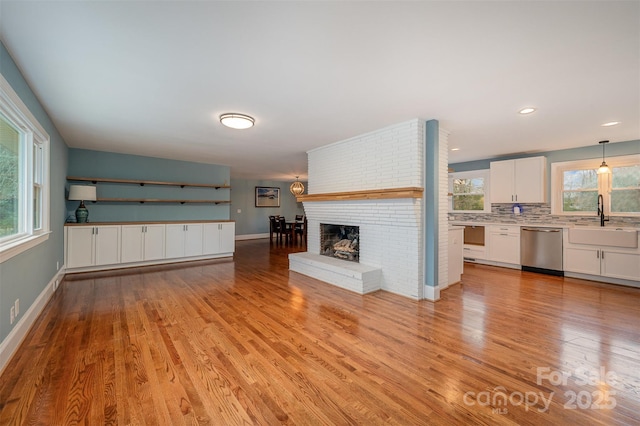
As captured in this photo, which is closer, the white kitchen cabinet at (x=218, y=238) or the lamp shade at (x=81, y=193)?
the lamp shade at (x=81, y=193)

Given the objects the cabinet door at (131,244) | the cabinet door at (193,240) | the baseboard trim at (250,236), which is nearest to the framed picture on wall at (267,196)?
the baseboard trim at (250,236)

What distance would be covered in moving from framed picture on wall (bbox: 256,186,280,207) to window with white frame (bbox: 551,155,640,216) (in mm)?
8645

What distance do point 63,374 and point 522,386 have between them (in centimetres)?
319

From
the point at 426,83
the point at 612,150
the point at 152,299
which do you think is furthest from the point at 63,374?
the point at 612,150

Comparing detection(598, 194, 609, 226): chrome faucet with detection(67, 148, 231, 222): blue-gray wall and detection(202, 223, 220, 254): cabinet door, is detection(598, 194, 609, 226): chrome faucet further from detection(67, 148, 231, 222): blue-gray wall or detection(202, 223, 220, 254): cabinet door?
detection(67, 148, 231, 222): blue-gray wall

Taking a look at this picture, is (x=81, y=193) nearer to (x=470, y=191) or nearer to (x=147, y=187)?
(x=147, y=187)

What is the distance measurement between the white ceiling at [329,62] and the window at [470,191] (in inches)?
96.7

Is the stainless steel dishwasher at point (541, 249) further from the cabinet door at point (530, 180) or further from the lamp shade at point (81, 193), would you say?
the lamp shade at point (81, 193)

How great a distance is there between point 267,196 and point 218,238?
469 centimetres

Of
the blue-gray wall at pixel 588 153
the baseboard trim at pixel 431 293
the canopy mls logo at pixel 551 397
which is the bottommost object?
the canopy mls logo at pixel 551 397

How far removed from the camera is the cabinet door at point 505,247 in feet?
17.9

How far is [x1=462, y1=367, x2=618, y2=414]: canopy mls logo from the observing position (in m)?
1.68

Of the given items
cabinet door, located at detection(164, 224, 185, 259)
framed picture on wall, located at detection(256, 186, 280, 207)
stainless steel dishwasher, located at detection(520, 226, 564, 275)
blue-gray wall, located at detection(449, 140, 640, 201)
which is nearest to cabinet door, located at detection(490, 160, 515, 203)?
blue-gray wall, located at detection(449, 140, 640, 201)

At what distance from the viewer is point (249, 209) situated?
10602 mm
